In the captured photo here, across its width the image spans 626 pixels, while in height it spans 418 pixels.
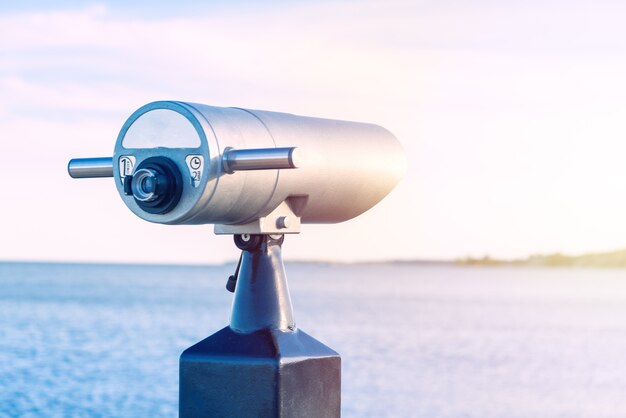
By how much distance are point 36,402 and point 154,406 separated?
9.05 feet

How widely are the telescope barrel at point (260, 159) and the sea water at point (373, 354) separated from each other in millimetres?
23393

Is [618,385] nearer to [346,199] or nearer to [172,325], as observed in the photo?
[172,325]

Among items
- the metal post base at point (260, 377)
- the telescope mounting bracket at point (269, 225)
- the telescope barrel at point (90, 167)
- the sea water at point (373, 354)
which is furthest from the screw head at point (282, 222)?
the sea water at point (373, 354)

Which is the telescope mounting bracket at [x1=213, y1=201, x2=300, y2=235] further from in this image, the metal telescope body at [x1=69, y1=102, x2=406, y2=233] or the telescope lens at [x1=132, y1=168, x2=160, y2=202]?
the telescope lens at [x1=132, y1=168, x2=160, y2=202]

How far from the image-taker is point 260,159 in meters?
1.87

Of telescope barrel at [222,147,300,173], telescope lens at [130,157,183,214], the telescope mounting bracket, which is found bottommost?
the telescope mounting bracket

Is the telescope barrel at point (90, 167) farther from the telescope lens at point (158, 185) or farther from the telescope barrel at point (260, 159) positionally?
the telescope barrel at point (260, 159)

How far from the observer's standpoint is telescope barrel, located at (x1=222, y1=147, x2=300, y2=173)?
6.10 feet

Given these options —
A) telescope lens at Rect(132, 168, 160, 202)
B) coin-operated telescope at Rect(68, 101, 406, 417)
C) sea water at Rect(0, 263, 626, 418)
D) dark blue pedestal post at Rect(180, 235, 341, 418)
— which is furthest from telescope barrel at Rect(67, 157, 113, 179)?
sea water at Rect(0, 263, 626, 418)

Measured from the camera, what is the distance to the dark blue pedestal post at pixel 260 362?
203 cm

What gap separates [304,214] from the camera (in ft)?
7.14

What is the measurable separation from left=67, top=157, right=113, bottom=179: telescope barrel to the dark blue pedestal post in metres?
0.27

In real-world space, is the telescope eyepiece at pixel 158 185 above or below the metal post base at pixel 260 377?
above

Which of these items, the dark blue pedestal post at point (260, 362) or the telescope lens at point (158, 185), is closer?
the telescope lens at point (158, 185)
